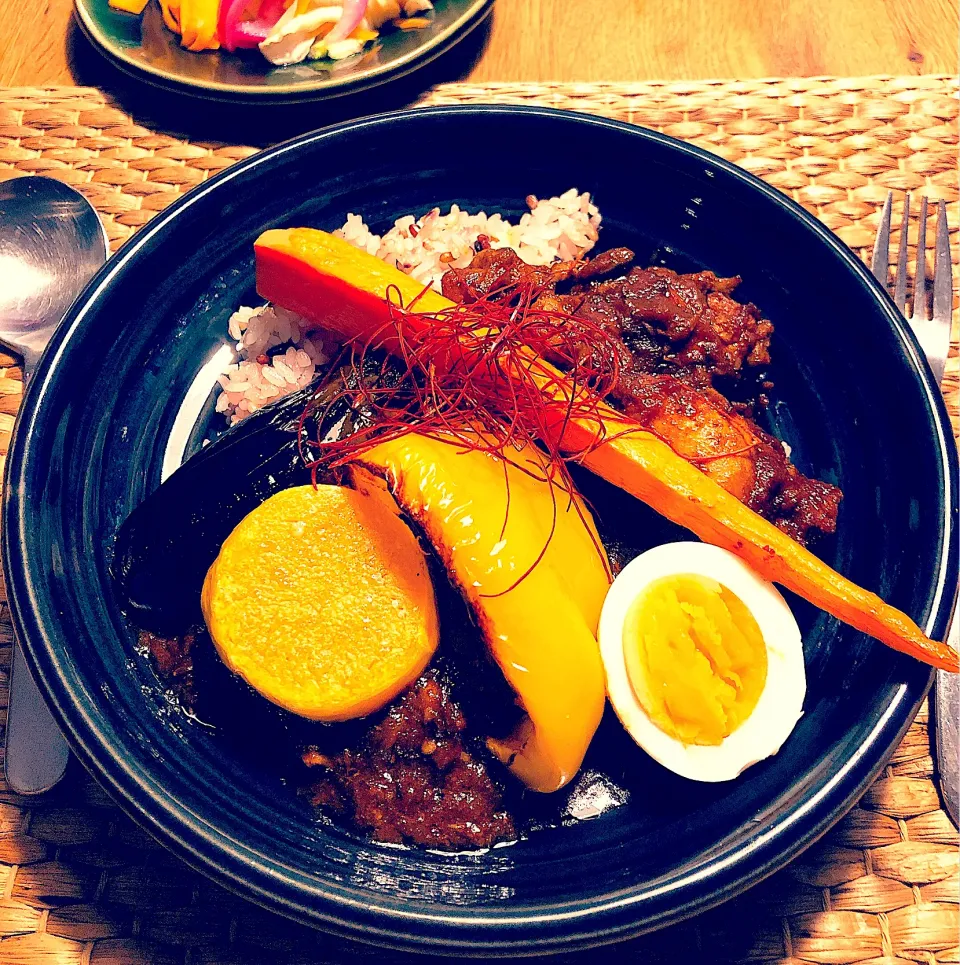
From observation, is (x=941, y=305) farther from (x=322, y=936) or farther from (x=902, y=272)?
(x=322, y=936)

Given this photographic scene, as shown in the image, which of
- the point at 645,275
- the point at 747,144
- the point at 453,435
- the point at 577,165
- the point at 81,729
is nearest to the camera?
the point at 81,729

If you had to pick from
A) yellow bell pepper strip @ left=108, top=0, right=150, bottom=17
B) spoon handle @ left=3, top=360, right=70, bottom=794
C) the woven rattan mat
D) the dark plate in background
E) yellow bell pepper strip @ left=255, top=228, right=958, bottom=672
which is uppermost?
yellow bell pepper strip @ left=108, top=0, right=150, bottom=17

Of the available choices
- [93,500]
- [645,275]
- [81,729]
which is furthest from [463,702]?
[645,275]

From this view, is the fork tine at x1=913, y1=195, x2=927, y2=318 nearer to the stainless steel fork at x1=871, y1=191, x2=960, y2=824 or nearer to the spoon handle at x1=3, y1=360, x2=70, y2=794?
the stainless steel fork at x1=871, y1=191, x2=960, y2=824

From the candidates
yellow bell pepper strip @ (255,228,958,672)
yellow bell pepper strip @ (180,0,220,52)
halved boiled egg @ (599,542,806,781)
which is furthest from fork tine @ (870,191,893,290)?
yellow bell pepper strip @ (180,0,220,52)

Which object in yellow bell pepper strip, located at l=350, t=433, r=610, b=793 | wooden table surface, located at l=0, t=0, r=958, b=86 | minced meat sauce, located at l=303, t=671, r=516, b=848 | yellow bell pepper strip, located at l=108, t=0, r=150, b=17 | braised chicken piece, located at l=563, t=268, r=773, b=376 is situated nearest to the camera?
yellow bell pepper strip, located at l=350, t=433, r=610, b=793

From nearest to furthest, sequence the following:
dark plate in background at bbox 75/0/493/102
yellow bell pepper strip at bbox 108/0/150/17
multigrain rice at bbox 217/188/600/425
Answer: multigrain rice at bbox 217/188/600/425 → dark plate in background at bbox 75/0/493/102 → yellow bell pepper strip at bbox 108/0/150/17

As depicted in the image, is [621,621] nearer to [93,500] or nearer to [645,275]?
[645,275]

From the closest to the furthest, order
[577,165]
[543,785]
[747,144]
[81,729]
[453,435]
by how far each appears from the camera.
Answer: [81,729], [543,785], [453,435], [577,165], [747,144]
